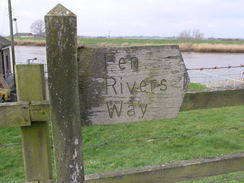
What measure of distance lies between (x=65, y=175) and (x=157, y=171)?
27.4 inches

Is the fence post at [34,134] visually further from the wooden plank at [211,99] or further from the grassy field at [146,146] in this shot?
the grassy field at [146,146]

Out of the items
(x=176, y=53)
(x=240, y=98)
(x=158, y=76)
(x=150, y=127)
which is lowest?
(x=150, y=127)

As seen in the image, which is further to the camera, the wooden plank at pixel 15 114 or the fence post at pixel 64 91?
the wooden plank at pixel 15 114

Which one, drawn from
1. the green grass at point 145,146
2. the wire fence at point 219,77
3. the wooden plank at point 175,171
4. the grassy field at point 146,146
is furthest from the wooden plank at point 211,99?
the wire fence at point 219,77

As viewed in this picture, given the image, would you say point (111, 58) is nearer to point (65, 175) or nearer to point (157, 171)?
point (65, 175)

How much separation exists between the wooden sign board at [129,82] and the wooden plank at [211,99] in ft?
0.86

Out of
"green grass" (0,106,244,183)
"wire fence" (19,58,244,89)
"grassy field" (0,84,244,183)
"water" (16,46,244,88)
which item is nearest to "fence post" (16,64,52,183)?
"grassy field" (0,84,244,183)

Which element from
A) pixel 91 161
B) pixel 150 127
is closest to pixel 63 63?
pixel 91 161

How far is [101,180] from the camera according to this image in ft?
5.22

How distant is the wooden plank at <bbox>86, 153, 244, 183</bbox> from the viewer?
64.2 inches

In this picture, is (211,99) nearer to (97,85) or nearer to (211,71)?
(97,85)

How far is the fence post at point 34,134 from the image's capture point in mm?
1362

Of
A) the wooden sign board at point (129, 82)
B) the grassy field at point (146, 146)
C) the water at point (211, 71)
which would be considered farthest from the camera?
the water at point (211, 71)

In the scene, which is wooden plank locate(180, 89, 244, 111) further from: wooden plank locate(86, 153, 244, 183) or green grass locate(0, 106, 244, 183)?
green grass locate(0, 106, 244, 183)
